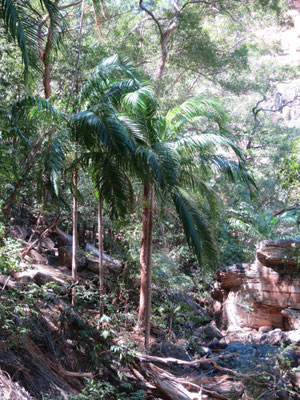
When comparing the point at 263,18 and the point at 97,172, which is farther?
the point at 263,18

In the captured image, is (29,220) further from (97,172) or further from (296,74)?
(296,74)

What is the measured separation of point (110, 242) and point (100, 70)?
18.7ft

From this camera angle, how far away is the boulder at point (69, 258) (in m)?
10.5

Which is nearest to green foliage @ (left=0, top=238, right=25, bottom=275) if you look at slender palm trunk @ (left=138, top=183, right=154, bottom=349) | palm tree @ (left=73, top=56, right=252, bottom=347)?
palm tree @ (left=73, top=56, right=252, bottom=347)

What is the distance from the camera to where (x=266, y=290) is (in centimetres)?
1157

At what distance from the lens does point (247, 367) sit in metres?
6.44

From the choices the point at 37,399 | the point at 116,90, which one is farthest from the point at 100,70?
the point at 37,399

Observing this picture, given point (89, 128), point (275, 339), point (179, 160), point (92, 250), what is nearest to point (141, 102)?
point (89, 128)

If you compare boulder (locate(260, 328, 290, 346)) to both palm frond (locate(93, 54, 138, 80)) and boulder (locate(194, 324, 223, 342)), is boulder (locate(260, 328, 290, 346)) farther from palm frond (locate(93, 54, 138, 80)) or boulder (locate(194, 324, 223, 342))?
palm frond (locate(93, 54, 138, 80))

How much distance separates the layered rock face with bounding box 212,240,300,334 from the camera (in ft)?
36.3

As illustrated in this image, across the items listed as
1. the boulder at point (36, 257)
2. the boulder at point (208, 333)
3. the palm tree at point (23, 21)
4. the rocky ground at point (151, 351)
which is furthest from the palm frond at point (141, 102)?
the boulder at point (208, 333)

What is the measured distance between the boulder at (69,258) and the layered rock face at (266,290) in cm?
441

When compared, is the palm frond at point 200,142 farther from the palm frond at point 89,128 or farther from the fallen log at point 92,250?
the fallen log at point 92,250

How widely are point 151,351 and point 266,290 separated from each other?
5.31 metres
